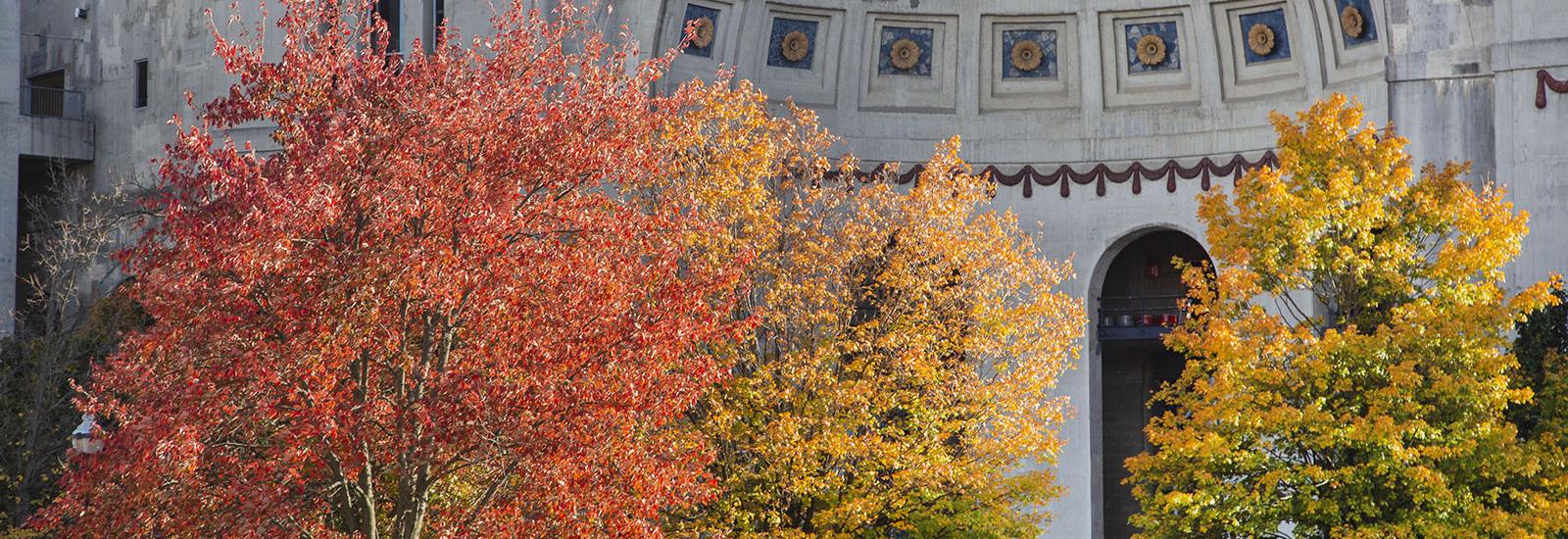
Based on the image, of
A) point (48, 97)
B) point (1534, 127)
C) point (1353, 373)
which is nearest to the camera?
point (1353, 373)

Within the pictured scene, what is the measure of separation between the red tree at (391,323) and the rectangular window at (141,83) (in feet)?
77.4

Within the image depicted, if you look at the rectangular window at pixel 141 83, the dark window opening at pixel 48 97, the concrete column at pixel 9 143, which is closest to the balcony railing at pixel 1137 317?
the rectangular window at pixel 141 83

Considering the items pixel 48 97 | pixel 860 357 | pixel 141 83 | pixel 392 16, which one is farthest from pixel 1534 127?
pixel 48 97

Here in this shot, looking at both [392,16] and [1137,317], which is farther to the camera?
[1137,317]

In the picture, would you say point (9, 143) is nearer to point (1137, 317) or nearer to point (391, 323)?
point (1137, 317)

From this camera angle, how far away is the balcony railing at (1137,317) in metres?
35.5

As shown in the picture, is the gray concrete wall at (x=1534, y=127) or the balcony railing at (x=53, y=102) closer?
the gray concrete wall at (x=1534, y=127)

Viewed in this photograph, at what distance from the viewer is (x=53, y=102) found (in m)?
42.7

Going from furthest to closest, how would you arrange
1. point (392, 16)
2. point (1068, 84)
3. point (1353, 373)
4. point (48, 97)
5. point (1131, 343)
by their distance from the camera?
point (48, 97)
point (1131, 343)
point (1068, 84)
point (392, 16)
point (1353, 373)

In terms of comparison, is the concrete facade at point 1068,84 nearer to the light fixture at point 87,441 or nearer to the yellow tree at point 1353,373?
the yellow tree at point 1353,373

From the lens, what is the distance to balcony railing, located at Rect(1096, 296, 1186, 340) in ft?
116

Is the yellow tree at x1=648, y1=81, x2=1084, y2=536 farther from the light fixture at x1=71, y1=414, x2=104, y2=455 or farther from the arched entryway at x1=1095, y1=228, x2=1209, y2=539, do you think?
the arched entryway at x1=1095, y1=228, x2=1209, y2=539

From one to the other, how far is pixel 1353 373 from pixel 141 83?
2773cm

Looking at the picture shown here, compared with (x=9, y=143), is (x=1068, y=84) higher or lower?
higher
